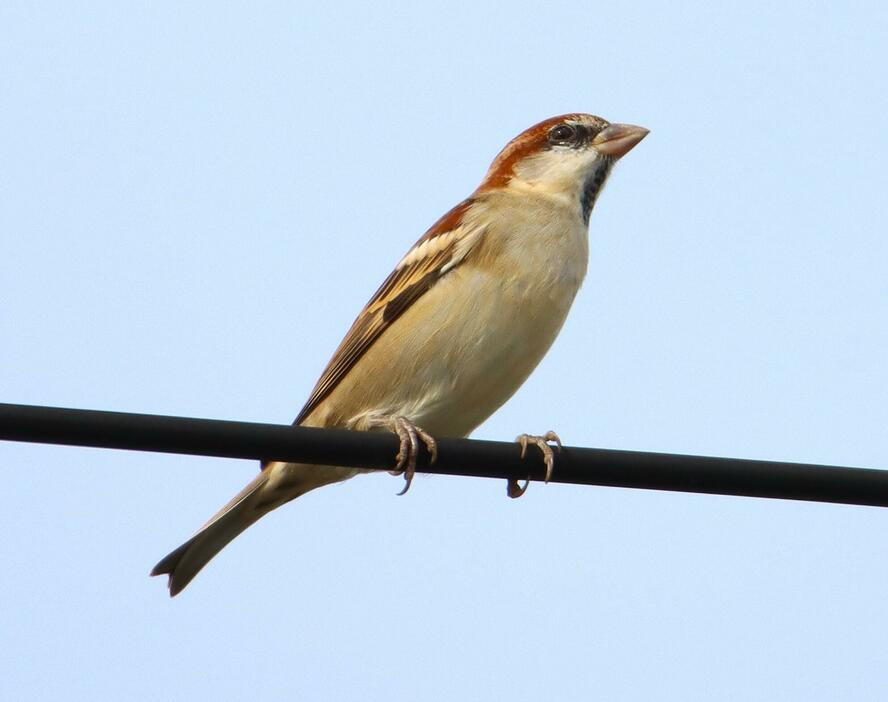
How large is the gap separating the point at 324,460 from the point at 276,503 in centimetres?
246

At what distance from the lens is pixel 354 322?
20.3ft

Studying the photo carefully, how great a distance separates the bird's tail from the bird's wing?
442 mm

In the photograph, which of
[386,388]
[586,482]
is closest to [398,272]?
[386,388]

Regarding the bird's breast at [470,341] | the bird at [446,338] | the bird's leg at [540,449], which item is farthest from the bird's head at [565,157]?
the bird's leg at [540,449]

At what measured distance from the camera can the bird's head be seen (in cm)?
660

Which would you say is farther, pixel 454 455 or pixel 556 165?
pixel 556 165

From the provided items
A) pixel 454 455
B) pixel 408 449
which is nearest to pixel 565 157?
pixel 408 449

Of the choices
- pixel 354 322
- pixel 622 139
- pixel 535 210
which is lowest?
pixel 354 322

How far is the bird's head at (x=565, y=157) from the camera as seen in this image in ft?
21.7

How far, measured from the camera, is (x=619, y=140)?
22.4ft

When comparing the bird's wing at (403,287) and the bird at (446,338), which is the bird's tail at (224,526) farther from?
the bird's wing at (403,287)

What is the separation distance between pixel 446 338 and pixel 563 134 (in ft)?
6.66

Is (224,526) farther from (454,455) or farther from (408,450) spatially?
(454,455)

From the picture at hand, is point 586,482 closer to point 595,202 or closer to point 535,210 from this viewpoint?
point 535,210
